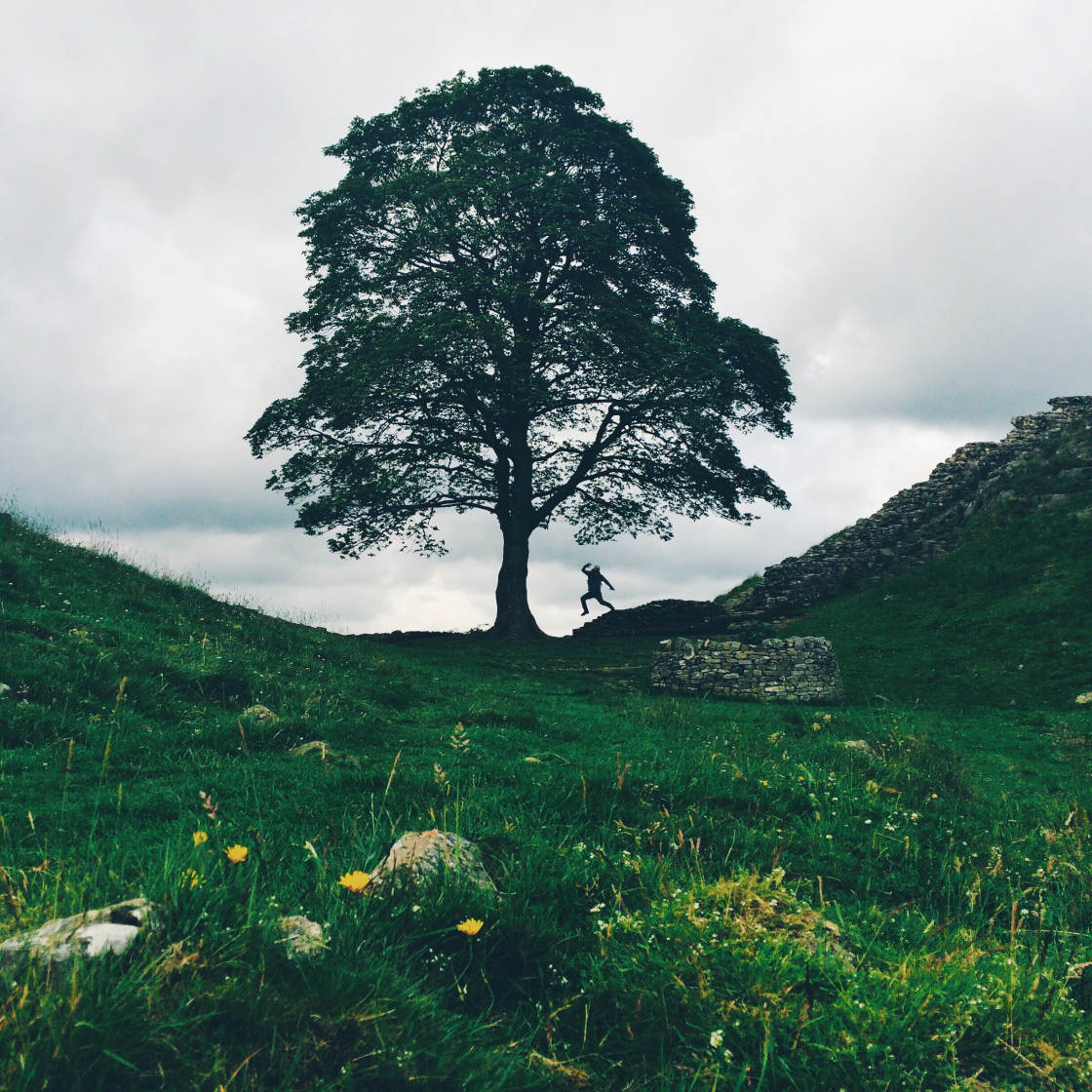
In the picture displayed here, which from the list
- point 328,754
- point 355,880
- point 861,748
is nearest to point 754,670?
point 861,748

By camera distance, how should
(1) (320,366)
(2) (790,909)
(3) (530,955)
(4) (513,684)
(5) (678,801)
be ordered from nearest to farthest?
(3) (530,955) → (2) (790,909) → (5) (678,801) → (4) (513,684) → (1) (320,366)

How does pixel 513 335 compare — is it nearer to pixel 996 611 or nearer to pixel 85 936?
pixel 996 611

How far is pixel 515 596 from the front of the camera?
27.7 meters

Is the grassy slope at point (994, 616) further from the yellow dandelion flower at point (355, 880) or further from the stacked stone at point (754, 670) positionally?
the yellow dandelion flower at point (355, 880)

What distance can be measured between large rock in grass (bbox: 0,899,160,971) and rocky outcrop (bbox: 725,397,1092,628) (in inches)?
1041

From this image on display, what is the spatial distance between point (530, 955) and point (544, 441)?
84.2 feet

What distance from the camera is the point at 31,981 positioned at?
7.14ft

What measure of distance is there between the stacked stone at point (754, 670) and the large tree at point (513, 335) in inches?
376

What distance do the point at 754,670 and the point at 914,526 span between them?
17154mm

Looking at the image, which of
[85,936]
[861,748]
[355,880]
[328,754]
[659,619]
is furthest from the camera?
[659,619]

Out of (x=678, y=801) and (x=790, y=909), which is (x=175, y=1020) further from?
(x=678, y=801)

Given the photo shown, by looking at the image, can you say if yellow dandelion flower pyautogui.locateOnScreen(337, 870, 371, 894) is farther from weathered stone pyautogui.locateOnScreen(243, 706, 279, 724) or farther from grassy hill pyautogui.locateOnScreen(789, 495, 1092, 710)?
grassy hill pyautogui.locateOnScreen(789, 495, 1092, 710)

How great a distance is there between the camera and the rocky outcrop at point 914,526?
1149 inches

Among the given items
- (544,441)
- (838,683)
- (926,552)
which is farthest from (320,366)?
(926,552)
